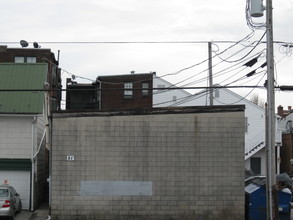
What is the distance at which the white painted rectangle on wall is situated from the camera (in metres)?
18.5

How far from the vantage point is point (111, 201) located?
1850cm

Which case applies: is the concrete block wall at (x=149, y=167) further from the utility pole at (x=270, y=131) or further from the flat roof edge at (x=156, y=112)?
the utility pole at (x=270, y=131)

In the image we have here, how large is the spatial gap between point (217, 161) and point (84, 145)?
5.37 metres

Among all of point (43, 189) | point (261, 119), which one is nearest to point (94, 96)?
point (261, 119)

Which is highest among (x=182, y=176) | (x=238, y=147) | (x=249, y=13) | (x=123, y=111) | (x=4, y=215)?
(x=249, y=13)

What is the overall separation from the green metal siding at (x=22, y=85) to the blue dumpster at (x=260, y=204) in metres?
10.6

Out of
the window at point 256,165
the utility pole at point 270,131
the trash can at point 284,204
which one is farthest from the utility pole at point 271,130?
the window at point 256,165

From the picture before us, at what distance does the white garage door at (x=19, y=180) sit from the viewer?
72.7 ft

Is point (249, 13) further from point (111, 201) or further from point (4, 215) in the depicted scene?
point (4, 215)

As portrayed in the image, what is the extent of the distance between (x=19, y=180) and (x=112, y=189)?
5.99m

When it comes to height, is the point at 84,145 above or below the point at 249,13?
below

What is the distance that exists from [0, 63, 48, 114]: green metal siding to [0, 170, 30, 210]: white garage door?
Result: 2.92 meters

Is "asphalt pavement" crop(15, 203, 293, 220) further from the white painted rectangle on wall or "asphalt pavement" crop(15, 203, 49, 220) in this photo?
the white painted rectangle on wall

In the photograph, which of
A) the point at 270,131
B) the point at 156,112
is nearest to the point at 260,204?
the point at 270,131
